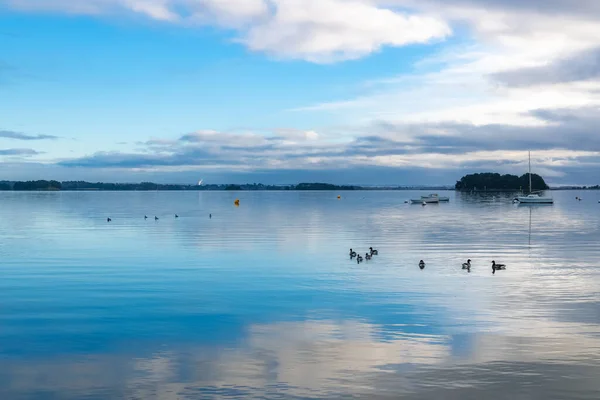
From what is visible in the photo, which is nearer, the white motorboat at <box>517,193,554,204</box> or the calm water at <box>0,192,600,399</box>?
the calm water at <box>0,192,600,399</box>

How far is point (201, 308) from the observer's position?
24.8m

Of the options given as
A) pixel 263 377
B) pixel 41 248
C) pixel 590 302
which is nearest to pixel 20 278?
pixel 41 248

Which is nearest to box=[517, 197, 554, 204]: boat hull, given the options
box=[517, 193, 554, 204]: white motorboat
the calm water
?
box=[517, 193, 554, 204]: white motorboat

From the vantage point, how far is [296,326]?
21.7 meters

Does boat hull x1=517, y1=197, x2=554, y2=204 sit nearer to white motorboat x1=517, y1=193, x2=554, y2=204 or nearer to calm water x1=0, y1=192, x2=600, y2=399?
white motorboat x1=517, y1=193, x2=554, y2=204

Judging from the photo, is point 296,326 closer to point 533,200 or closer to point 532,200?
point 532,200

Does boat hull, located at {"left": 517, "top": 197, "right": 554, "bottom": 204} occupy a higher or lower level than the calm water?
higher

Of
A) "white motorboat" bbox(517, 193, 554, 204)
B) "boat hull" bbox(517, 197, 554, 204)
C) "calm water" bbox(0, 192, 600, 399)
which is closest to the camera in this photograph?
"calm water" bbox(0, 192, 600, 399)

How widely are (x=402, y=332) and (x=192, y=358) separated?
7180mm

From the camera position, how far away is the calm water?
50.9 feet

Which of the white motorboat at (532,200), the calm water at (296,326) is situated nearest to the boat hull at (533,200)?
the white motorboat at (532,200)

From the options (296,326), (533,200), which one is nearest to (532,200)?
(533,200)

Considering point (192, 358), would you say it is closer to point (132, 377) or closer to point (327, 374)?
point (132, 377)

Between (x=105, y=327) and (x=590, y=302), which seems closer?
(x=105, y=327)
